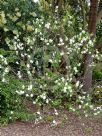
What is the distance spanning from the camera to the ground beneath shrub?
6009mm

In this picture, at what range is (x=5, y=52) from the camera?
6766 millimetres

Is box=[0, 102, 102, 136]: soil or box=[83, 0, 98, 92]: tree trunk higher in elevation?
box=[83, 0, 98, 92]: tree trunk

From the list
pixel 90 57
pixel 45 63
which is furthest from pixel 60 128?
pixel 90 57

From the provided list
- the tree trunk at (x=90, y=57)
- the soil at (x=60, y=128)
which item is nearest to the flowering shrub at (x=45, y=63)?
the soil at (x=60, y=128)

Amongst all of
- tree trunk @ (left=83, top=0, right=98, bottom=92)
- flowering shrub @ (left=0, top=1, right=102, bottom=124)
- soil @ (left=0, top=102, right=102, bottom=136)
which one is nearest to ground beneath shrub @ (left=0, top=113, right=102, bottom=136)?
soil @ (left=0, top=102, right=102, bottom=136)

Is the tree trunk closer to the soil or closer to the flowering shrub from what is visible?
the flowering shrub

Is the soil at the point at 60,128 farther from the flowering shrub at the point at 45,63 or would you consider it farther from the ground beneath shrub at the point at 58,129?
the flowering shrub at the point at 45,63

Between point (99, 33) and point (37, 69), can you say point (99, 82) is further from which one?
point (99, 33)

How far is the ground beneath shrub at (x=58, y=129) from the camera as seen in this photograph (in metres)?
6.01

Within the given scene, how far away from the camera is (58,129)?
6246 millimetres

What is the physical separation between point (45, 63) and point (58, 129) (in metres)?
1.13

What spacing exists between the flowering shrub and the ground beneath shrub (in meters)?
0.20

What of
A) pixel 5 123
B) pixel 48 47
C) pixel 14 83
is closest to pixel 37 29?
pixel 48 47

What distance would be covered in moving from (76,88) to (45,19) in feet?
4.56
